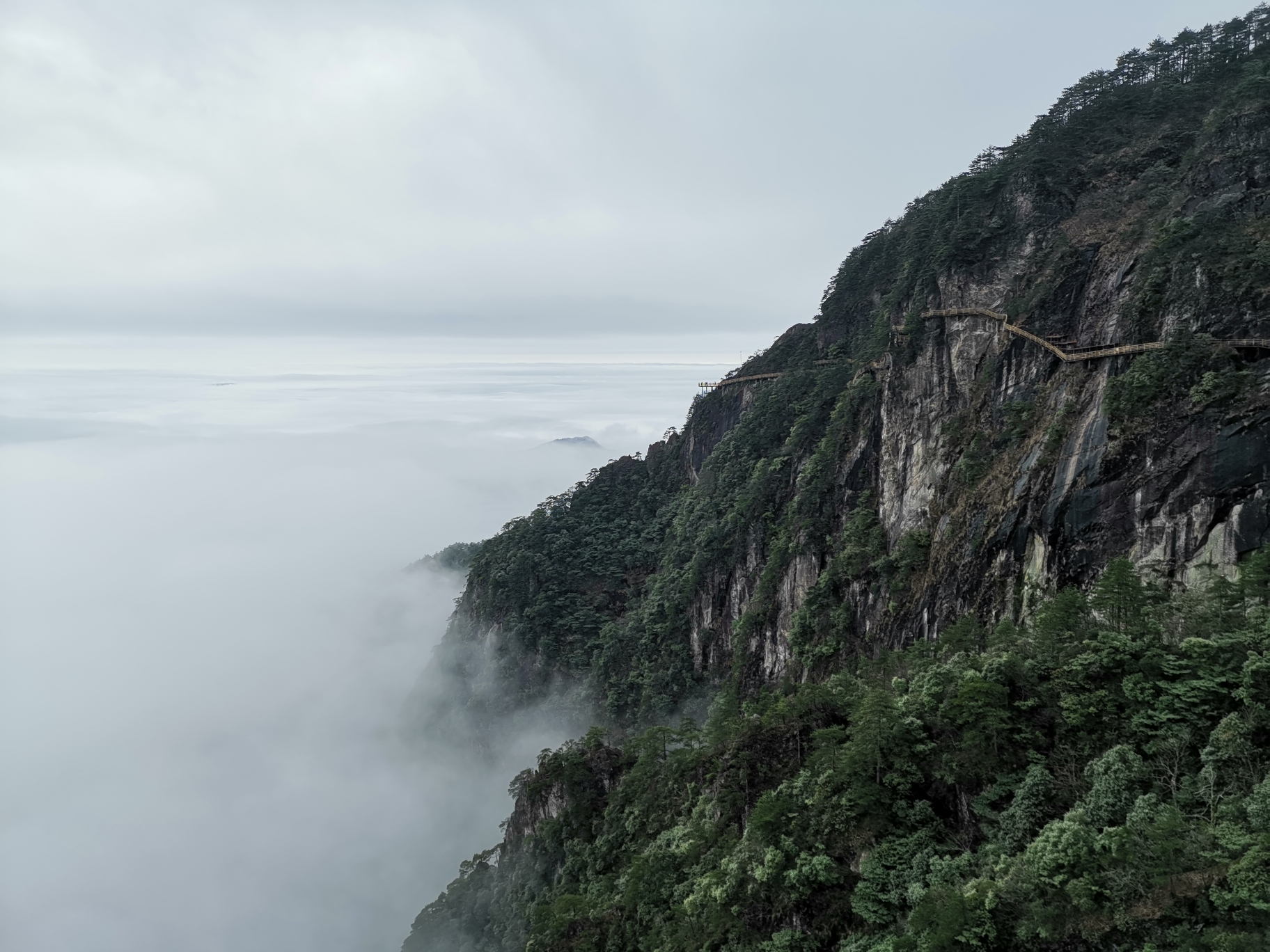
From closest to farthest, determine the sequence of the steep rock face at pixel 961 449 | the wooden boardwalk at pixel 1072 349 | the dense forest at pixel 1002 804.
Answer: the dense forest at pixel 1002 804 < the wooden boardwalk at pixel 1072 349 < the steep rock face at pixel 961 449

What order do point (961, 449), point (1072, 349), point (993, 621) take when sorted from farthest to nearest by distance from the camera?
point (961, 449)
point (1072, 349)
point (993, 621)

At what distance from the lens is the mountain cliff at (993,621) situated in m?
17.2

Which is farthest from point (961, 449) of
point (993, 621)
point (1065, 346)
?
point (993, 621)

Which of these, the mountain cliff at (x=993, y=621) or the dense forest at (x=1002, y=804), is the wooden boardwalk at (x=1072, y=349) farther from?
the dense forest at (x=1002, y=804)

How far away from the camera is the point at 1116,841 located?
1508 cm

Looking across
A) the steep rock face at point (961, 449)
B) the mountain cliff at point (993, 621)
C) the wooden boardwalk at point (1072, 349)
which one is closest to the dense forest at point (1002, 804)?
the mountain cliff at point (993, 621)

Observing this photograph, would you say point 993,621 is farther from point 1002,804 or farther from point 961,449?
point 1002,804

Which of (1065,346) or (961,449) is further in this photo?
(961,449)

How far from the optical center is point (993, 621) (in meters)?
33.6

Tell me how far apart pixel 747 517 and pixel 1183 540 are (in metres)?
42.3

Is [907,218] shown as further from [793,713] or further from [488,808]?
[488,808]

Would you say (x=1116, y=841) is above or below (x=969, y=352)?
below

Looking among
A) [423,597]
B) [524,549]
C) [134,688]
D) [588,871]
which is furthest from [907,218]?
[134,688]

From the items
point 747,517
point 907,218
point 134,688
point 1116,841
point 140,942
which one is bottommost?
point 134,688
